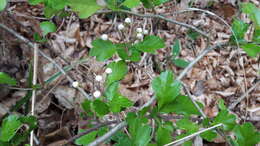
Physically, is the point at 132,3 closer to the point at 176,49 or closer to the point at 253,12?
the point at 253,12

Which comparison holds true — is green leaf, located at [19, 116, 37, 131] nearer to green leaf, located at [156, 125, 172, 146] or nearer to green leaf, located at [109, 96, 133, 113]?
green leaf, located at [109, 96, 133, 113]

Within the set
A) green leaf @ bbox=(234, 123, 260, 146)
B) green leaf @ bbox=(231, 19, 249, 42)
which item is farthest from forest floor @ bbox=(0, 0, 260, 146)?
green leaf @ bbox=(234, 123, 260, 146)

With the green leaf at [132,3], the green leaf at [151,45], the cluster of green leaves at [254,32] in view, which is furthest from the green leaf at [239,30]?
the green leaf at [132,3]

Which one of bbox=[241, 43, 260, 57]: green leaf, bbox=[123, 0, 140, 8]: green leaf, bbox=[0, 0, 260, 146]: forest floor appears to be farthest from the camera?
bbox=[0, 0, 260, 146]: forest floor

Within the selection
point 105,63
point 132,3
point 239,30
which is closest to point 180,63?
point 105,63

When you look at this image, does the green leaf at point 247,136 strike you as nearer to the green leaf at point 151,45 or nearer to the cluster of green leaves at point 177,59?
the green leaf at point 151,45

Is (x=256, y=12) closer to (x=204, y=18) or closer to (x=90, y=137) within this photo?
(x=90, y=137)
